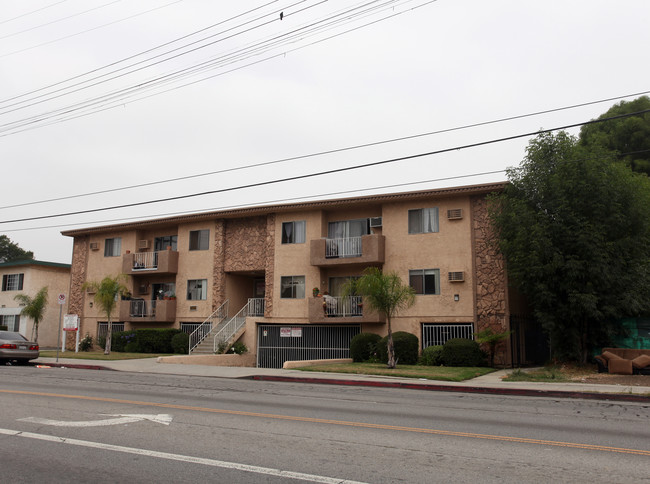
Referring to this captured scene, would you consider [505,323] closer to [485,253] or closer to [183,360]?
[485,253]

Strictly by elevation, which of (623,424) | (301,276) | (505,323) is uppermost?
(301,276)

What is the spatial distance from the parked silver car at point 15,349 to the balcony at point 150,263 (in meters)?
9.85

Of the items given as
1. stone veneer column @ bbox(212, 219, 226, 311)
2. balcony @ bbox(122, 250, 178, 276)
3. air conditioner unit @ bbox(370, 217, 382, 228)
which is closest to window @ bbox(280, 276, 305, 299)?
stone veneer column @ bbox(212, 219, 226, 311)

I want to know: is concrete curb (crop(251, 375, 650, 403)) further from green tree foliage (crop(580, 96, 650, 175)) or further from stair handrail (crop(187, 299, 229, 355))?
green tree foliage (crop(580, 96, 650, 175))

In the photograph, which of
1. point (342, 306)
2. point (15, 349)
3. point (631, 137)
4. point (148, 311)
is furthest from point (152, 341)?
point (631, 137)

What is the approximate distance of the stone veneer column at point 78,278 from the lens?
116ft

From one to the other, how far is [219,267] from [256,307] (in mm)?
2992

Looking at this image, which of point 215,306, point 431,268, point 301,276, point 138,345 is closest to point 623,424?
point 431,268

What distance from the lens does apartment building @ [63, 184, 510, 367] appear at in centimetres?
2480

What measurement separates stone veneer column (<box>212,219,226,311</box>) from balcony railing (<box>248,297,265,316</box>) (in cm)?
162

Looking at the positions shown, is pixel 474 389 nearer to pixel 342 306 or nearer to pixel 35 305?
pixel 342 306

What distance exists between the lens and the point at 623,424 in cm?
930

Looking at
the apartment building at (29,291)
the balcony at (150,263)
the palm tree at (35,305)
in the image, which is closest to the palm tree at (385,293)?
the balcony at (150,263)

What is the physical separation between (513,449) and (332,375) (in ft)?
39.7
